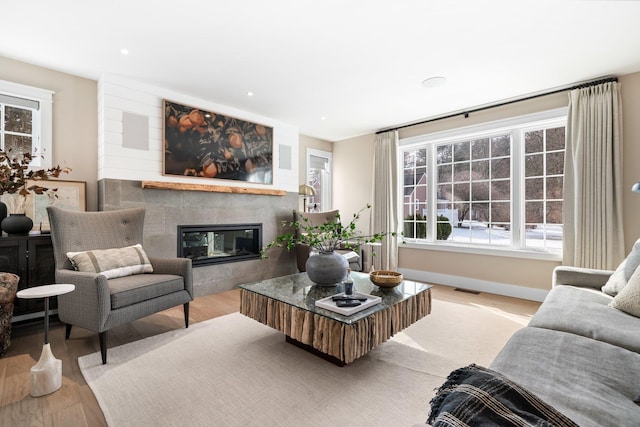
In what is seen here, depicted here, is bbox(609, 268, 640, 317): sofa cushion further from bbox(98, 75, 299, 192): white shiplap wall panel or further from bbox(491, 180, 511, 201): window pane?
bbox(98, 75, 299, 192): white shiplap wall panel

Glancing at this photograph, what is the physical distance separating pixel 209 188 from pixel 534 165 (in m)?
4.08

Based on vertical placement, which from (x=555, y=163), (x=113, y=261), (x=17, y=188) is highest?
(x=555, y=163)

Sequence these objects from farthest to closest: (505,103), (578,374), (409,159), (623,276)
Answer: (409,159) → (505,103) → (623,276) → (578,374)

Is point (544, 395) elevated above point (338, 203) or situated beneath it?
situated beneath

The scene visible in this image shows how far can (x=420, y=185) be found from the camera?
15.5 ft

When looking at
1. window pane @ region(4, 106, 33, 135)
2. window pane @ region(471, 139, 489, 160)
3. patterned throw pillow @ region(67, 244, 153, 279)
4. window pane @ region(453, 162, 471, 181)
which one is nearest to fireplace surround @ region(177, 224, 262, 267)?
patterned throw pillow @ region(67, 244, 153, 279)

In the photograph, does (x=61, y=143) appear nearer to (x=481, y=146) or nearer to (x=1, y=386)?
(x=1, y=386)

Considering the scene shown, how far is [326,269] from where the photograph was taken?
2.28m

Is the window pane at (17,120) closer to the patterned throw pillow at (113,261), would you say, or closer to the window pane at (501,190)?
the patterned throw pillow at (113,261)

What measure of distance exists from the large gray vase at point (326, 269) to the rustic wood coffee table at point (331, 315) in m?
0.06

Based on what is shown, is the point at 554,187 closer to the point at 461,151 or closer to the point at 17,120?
the point at 461,151

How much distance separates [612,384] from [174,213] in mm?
3787

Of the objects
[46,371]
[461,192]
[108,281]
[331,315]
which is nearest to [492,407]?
[331,315]

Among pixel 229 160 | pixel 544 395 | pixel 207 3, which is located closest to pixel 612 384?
pixel 544 395
